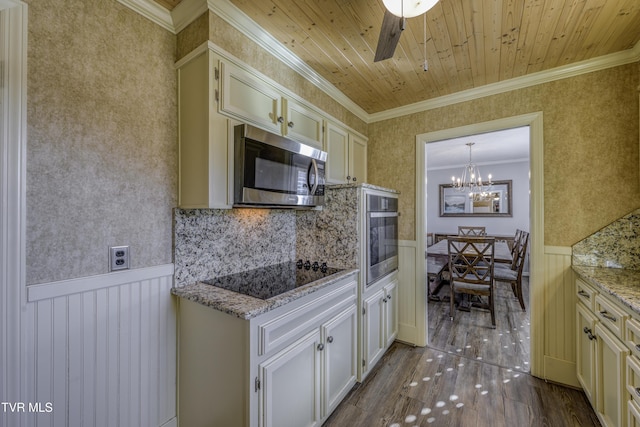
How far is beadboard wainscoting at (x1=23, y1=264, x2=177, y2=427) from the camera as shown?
1.14m

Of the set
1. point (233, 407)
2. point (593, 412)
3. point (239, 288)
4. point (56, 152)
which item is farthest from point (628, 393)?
point (56, 152)

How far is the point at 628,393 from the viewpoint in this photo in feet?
4.17

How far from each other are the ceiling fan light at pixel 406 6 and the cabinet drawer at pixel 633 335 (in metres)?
1.70

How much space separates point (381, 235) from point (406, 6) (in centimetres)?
166

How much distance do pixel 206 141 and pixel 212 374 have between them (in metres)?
1.20

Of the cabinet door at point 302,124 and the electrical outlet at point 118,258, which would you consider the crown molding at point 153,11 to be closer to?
the cabinet door at point 302,124

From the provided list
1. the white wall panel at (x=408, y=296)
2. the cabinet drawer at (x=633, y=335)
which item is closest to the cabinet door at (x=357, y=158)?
the white wall panel at (x=408, y=296)

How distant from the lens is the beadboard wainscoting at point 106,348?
1139mm

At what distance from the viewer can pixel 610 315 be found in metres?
1.44

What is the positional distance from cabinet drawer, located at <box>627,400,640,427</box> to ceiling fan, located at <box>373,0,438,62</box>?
6.43 feet

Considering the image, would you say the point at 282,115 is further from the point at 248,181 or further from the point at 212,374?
the point at 212,374

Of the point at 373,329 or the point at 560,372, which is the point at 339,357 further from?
the point at 560,372

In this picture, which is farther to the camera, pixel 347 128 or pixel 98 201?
pixel 347 128

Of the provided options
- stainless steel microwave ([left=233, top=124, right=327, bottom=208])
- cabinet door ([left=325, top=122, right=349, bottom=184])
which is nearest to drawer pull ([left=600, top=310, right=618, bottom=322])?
stainless steel microwave ([left=233, top=124, right=327, bottom=208])
